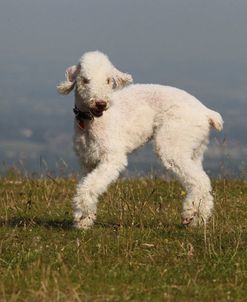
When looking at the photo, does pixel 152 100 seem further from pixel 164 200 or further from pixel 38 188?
pixel 38 188

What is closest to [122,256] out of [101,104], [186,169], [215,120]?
[101,104]

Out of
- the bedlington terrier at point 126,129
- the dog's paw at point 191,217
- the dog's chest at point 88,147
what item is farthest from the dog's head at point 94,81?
the dog's paw at point 191,217

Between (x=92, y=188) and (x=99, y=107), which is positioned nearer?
(x=99, y=107)

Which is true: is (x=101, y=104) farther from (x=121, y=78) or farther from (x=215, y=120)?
(x=215, y=120)

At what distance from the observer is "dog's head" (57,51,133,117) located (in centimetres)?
991

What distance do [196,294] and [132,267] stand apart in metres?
1.10

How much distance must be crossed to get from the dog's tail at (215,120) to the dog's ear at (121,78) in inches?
49.9

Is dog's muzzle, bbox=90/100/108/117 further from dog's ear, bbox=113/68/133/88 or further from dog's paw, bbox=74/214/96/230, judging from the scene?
dog's paw, bbox=74/214/96/230

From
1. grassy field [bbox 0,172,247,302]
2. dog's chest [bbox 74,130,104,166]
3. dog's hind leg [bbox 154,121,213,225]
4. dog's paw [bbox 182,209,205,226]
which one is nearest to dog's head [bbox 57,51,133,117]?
dog's chest [bbox 74,130,104,166]

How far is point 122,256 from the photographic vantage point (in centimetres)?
846

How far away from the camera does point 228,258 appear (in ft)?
27.0

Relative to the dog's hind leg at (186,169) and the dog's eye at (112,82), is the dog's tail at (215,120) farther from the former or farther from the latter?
the dog's eye at (112,82)

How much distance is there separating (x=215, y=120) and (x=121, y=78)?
153 centimetres

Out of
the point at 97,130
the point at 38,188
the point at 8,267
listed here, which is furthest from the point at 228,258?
the point at 38,188
